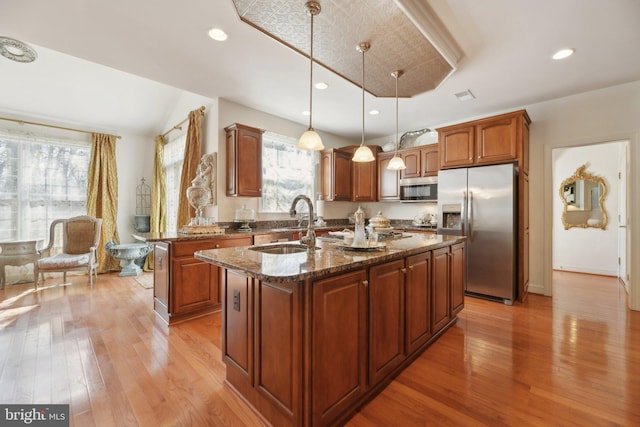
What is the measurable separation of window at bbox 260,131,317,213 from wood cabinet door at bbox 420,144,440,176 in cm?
204

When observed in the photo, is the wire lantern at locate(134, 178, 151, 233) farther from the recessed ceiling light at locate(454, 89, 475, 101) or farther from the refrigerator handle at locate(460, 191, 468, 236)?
the recessed ceiling light at locate(454, 89, 475, 101)

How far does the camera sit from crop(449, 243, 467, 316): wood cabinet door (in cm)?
266

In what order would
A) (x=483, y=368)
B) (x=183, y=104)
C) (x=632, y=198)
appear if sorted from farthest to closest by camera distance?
1. (x=183, y=104)
2. (x=632, y=198)
3. (x=483, y=368)

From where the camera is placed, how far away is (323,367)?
1.38 metres

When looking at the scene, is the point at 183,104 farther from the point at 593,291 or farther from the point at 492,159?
the point at 593,291

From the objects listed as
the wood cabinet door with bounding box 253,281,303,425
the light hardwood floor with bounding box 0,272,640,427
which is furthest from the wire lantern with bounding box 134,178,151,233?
the wood cabinet door with bounding box 253,281,303,425

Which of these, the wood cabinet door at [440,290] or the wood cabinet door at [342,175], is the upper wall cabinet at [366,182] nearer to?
the wood cabinet door at [342,175]

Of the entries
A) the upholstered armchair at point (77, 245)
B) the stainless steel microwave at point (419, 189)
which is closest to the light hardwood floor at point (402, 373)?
the upholstered armchair at point (77, 245)

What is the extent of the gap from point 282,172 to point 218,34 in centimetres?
250

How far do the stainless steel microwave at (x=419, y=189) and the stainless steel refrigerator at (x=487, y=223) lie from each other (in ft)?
1.79

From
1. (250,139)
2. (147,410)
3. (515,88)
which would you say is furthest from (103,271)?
(515,88)

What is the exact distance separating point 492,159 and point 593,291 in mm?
2524

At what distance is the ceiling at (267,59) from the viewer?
2.04m

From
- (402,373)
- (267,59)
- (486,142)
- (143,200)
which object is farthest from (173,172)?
(486,142)
